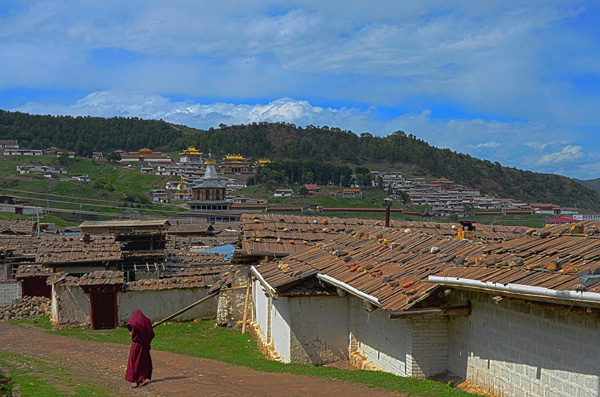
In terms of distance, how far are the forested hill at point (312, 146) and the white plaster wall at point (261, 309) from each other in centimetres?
12178

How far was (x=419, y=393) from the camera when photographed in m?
7.48

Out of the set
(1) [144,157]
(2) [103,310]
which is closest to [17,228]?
(2) [103,310]

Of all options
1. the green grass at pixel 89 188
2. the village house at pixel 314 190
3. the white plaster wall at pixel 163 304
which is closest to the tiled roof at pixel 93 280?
the white plaster wall at pixel 163 304

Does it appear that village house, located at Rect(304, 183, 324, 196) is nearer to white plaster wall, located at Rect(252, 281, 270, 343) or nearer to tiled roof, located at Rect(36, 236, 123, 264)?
tiled roof, located at Rect(36, 236, 123, 264)

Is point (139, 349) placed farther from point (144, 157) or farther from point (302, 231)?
point (144, 157)

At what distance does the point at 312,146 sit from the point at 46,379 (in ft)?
439

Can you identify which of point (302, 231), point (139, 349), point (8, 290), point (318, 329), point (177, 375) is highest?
point (302, 231)

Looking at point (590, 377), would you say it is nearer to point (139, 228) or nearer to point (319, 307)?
point (319, 307)

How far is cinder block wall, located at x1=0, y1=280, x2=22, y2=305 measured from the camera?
81.0ft

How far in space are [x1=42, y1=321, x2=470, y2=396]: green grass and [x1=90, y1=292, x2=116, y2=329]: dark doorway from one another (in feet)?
1.25

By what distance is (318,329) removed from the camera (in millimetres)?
10844

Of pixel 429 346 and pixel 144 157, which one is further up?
pixel 144 157

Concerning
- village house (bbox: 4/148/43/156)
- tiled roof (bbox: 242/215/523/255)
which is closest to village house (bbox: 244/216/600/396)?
tiled roof (bbox: 242/215/523/255)

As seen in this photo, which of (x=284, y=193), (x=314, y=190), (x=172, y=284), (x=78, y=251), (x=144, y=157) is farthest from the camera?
(x=144, y=157)
